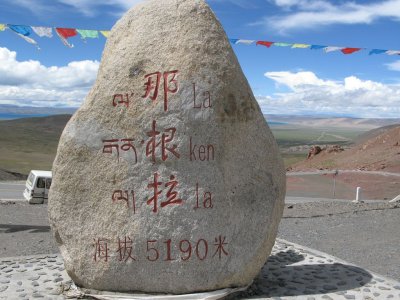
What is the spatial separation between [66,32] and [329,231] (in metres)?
8.70

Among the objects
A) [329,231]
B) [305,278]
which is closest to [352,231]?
[329,231]

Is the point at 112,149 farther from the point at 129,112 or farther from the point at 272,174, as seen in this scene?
the point at 272,174

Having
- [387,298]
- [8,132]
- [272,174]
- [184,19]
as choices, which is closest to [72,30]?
[184,19]

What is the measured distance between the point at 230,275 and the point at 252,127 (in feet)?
6.20

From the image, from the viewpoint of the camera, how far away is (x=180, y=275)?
20.2 ft

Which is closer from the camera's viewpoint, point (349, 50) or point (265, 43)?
point (265, 43)

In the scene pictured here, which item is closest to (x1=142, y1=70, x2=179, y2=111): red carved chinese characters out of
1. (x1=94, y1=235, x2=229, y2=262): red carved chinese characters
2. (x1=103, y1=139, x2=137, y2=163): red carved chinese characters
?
(x1=103, y1=139, x2=137, y2=163): red carved chinese characters

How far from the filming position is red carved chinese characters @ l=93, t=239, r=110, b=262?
6230 millimetres

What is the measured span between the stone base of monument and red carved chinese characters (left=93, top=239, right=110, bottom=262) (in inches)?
18.7

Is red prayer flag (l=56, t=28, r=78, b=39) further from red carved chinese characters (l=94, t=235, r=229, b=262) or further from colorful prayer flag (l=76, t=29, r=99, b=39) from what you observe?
red carved chinese characters (l=94, t=235, r=229, b=262)

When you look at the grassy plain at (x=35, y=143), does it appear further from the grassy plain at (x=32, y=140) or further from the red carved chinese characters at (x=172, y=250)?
the red carved chinese characters at (x=172, y=250)

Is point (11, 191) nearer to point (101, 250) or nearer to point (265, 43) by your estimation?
point (265, 43)

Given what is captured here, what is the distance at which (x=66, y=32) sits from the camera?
13.1m

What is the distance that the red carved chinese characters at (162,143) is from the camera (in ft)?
20.2
